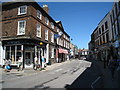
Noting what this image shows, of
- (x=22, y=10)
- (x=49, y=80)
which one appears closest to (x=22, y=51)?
(x=22, y=10)

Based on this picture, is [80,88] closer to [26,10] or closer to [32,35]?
[32,35]

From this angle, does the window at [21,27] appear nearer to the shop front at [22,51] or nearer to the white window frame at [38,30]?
the shop front at [22,51]

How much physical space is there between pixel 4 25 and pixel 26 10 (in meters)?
4.59

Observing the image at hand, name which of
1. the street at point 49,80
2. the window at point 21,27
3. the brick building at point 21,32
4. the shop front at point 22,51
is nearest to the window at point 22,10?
the brick building at point 21,32

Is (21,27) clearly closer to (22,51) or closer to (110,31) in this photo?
(22,51)

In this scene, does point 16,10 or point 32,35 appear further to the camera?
point 16,10

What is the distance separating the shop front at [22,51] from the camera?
596 inches

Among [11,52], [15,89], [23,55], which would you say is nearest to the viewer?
[15,89]

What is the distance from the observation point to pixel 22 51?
15.0 m

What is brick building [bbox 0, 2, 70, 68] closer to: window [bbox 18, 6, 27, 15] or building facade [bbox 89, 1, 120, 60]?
window [bbox 18, 6, 27, 15]

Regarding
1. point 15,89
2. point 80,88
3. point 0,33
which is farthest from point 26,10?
point 80,88

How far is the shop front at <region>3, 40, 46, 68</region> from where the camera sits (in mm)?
15151

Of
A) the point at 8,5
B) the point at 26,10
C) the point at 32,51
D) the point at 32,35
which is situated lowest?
the point at 32,51

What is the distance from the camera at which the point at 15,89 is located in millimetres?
5938
